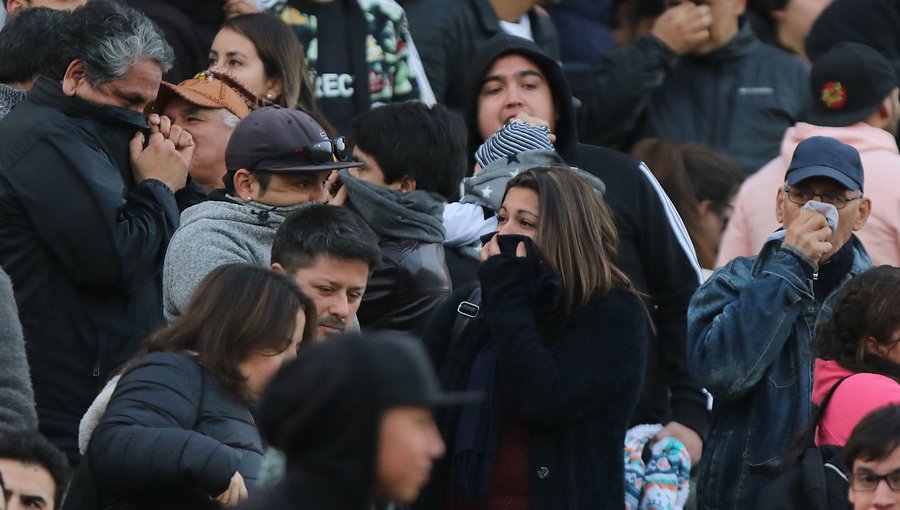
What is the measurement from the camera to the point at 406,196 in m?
6.30

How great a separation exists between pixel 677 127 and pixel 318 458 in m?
6.28

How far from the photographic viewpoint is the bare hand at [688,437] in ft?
21.4

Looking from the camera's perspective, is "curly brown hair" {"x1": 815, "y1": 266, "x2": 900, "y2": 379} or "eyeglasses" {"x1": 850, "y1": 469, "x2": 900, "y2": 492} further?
"curly brown hair" {"x1": 815, "y1": 266, "x2": 900, "y2": 379}

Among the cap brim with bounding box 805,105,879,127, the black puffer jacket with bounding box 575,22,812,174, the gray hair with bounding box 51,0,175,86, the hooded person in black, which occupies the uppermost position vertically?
the hooded person in black

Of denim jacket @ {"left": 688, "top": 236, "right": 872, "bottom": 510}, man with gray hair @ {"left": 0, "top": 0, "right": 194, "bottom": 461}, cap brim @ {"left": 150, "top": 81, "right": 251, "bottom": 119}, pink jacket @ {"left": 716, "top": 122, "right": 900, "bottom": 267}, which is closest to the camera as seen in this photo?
denim jacket @ {"left": 688, "top": 236, "right": 872, "bottom": 510}

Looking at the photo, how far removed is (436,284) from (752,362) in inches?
42.6

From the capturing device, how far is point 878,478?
509 cm

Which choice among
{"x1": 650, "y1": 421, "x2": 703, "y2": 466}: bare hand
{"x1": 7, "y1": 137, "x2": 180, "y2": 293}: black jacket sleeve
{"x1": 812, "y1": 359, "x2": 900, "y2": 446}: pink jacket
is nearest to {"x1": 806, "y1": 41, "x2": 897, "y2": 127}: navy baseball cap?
{"x1": 650, "y1": 421, "x2": 703, "y2": 466}: bare hand

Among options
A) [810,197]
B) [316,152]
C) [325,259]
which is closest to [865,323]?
[810,197]

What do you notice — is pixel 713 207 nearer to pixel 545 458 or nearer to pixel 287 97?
pixel 287 97

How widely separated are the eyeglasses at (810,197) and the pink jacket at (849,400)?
672 mm

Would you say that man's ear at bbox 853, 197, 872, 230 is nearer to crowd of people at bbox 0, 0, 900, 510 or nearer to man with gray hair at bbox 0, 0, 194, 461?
crowd of people at bbox 0, 0, 900, 510

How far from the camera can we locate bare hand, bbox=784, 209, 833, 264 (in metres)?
5.87


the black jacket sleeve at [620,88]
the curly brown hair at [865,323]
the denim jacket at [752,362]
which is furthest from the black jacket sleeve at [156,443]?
the black jacket sleeve at [620,88]
